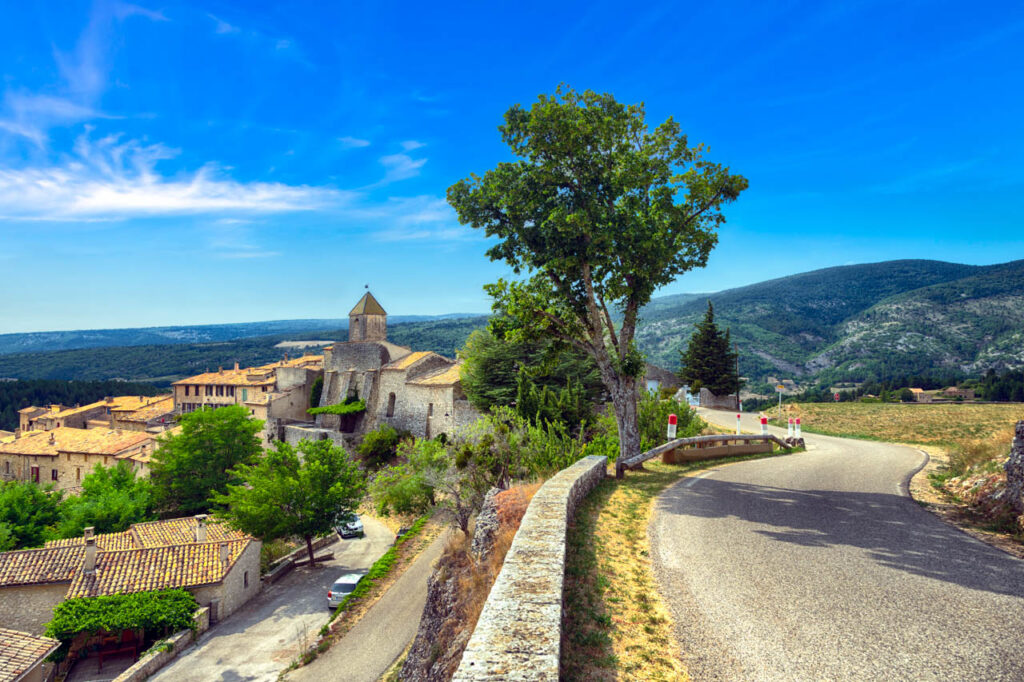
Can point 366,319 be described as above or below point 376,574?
above

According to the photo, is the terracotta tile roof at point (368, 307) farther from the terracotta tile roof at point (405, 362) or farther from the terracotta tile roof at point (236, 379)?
the terracotta tile roof at point (236, 379)

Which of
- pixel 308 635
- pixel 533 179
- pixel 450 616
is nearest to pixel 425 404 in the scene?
pixel 308 635

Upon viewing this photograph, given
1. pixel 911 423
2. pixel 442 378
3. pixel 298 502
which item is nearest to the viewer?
pixel 298 502

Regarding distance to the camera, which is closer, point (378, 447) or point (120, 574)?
point (120, 574)

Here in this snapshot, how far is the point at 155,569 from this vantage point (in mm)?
28938

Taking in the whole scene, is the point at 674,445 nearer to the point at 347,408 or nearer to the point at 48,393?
the point at 347,408

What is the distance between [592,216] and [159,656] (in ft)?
81.9

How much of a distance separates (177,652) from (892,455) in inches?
1213

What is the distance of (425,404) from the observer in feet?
152

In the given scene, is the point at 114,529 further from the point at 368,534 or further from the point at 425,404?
the point at 425,404

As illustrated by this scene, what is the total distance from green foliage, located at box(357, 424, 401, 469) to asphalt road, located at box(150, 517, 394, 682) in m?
11.9

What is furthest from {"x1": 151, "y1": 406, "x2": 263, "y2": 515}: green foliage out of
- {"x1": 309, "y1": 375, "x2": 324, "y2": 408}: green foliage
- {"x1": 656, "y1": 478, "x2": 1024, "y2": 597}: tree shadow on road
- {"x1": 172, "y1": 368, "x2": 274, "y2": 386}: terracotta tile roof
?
{"x1": 656, "y1": 478, "x2": 1024, "y2": 597}: tree shadow on road

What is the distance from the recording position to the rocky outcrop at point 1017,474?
34.1 feet

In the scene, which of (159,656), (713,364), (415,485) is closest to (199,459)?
(415,485)
